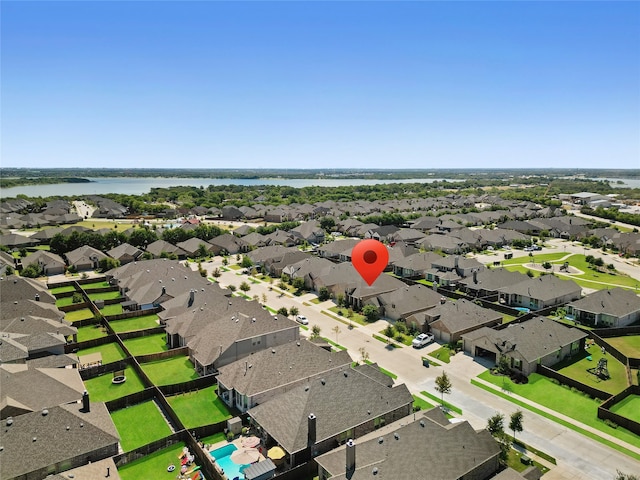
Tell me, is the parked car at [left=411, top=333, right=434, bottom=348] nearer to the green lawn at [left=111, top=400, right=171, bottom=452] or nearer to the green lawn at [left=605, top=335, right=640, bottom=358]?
the green lawn at [left=605, top=335, right=640, bottom=358]

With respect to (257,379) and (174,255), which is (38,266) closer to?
(174,255)

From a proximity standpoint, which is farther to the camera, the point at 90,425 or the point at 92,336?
the point at 92,336

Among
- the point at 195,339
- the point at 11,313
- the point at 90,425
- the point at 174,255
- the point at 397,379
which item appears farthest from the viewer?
the point at 174,255

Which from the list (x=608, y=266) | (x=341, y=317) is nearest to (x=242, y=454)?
(x=341, y=317)

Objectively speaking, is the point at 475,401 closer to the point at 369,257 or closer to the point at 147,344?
the point at 369,257

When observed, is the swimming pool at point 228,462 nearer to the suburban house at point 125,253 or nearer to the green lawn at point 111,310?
the green lawn at point 111,310

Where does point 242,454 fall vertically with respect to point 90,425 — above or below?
below

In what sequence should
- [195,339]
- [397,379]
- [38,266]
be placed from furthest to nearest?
[38,266], [195,339], [397,379]
